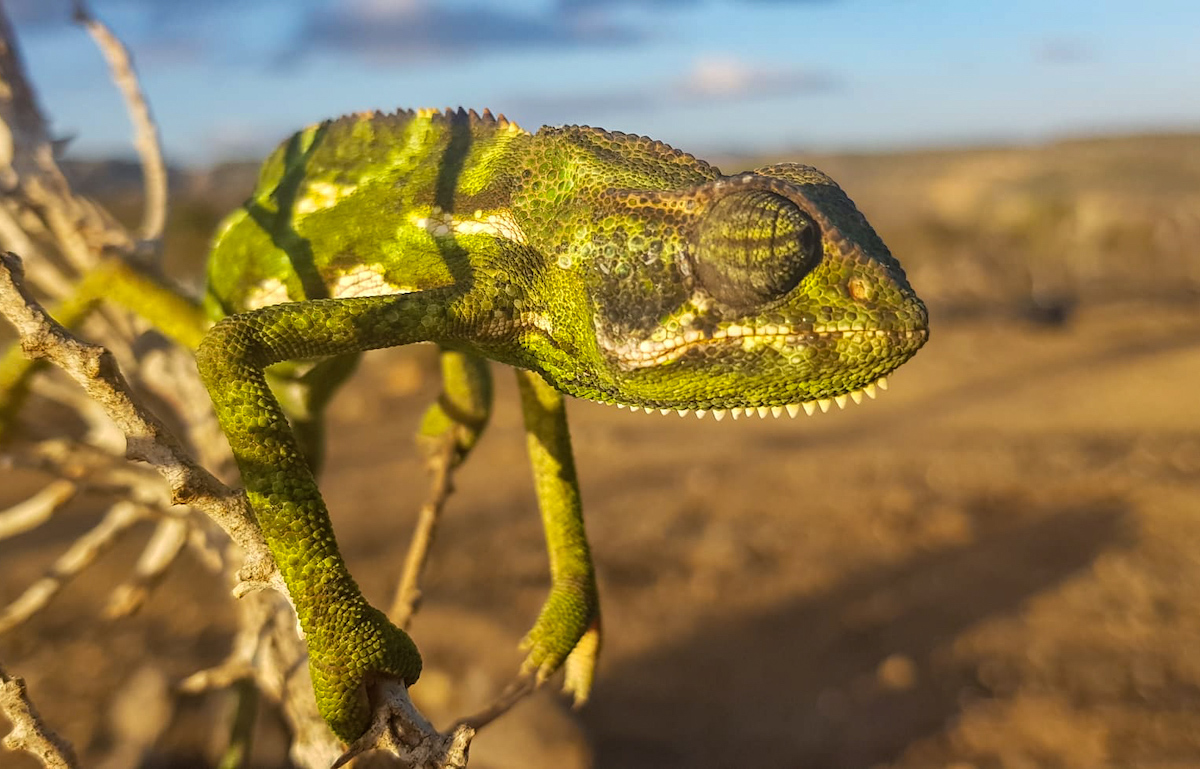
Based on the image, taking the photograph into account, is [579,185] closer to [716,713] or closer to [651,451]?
[716,713]

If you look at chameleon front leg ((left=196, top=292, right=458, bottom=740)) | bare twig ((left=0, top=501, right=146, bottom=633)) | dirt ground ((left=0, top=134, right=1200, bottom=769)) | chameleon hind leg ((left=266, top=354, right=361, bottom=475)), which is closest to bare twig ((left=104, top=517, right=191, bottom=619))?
bare twig ((left=0, top=501, right=146, bottom=633))

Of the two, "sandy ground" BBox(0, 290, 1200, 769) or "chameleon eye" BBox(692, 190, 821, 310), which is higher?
"chameleon eye" BBox(692, 190, 821, 310)

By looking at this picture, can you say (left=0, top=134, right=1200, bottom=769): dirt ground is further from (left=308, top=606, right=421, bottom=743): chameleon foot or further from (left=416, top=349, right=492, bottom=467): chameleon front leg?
(left=308, top=606, right=421, bottom=743): chameleon foot

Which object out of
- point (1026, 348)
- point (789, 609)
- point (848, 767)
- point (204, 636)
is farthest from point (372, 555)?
point (1026, 348)

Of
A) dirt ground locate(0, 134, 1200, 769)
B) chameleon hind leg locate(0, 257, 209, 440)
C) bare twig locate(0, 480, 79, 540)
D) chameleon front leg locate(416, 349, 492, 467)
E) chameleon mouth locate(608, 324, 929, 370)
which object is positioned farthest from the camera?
dirt ground locate(0, 134, 1200, 769)

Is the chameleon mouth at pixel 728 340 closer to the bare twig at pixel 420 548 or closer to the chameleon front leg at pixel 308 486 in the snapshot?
the chameleon front leg at pixel 308 486
